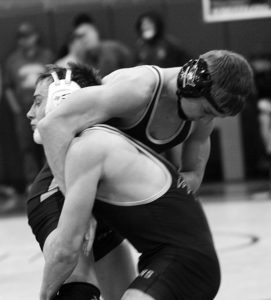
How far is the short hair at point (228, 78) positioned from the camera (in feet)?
9.50

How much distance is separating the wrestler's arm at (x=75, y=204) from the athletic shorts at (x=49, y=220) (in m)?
0.39

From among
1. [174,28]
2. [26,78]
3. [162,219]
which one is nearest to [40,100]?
[162,219]

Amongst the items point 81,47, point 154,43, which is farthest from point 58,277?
point 154,43

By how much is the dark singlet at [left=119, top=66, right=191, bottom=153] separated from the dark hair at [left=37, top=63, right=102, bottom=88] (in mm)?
334

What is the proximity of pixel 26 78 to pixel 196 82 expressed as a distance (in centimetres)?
625

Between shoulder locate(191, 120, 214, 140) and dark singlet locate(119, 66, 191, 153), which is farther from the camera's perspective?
shoulder locate(191, 120, 214, 140)

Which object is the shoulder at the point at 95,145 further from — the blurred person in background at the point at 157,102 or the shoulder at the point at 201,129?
the shoulder at the point at 201,129

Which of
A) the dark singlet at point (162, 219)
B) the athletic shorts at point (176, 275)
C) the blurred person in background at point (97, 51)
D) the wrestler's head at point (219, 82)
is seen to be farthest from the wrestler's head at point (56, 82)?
the blurred person in background at point (97, 51)

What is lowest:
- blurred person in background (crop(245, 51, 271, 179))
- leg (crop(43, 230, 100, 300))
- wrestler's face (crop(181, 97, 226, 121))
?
blurred person in background (crop(245, 51, 271, 179))

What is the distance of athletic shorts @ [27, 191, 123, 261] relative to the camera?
3.38m

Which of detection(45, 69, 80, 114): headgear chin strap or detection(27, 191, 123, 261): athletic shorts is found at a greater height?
detection(45, 69, 80, 114): headgear chin strap

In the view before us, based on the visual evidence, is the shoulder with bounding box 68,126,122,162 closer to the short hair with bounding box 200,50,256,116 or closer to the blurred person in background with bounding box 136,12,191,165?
the short hair with bounding box 200,50,256,116

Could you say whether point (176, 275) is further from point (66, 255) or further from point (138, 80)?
point (138, 80)

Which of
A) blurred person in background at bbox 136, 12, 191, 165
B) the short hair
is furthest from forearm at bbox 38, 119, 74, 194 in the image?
blurred person in background at bbox 136, 12, 191, 165
